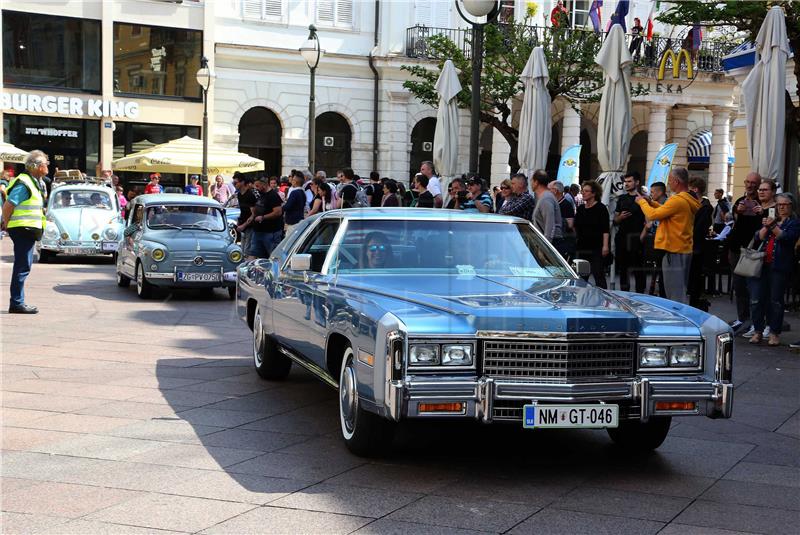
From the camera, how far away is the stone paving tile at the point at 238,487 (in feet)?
18.6

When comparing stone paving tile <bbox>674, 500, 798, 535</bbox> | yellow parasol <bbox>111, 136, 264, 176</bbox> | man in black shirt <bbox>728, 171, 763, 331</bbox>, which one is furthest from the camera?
yellow parasol <bbox>111, 136, 264, 176</bbox>

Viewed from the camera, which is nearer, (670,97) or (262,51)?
(262,51)

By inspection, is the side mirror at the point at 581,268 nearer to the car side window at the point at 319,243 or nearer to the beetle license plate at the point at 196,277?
the car side window at the point at 319,243

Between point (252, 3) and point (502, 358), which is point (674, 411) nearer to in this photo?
point (502, 358)

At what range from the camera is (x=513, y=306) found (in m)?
6.21

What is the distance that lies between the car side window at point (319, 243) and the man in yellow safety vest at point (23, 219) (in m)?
5.86

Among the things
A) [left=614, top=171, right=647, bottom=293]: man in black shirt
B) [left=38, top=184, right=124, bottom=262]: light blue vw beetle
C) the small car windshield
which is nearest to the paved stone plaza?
[left=614, top=171, right=647, bottom=293]: man in black shirt

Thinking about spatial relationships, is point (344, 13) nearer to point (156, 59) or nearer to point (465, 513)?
point (156, 59)

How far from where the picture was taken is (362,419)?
252 inches

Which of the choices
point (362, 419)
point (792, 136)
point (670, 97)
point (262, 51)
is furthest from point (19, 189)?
point (670, 97)

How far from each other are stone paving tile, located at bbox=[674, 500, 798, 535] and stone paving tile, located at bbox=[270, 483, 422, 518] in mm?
1440

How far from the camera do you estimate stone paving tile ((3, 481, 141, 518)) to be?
535cm

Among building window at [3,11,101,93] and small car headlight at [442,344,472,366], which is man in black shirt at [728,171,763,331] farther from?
building window at [3,11,101,93]

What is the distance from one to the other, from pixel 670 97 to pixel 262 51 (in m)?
15.8
